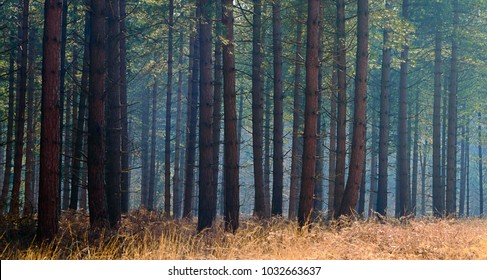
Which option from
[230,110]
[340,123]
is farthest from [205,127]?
[340,123]

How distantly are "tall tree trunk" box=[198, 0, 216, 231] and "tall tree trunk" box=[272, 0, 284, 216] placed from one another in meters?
3.48

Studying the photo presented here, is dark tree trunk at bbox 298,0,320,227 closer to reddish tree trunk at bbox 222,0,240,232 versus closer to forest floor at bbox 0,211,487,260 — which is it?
reddish tree trunk at bbox 222,0,240,232

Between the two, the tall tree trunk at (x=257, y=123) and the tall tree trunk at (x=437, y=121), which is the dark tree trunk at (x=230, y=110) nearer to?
the tall tree trunk at (x=257, y=123)

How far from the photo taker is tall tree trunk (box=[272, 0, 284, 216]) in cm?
2088

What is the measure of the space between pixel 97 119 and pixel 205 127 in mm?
4015

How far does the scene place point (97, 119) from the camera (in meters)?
13.8

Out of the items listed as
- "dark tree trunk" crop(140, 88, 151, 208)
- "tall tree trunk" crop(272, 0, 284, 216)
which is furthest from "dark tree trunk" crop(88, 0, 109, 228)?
"dark tree trunk" crop(140, 88, 151, 208)

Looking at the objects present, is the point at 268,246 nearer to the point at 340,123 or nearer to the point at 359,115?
the point at 359,115

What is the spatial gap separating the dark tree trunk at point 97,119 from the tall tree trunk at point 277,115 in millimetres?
7945

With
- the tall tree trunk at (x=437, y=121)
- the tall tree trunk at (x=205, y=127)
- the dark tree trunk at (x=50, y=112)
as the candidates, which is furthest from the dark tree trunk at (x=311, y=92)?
the tall tree trunk at (x=437, y=121)

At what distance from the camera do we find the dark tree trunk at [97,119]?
45.3ft

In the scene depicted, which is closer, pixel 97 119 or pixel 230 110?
pixel 97 119
